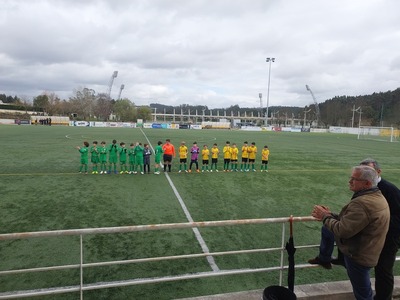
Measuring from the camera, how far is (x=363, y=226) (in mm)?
3148

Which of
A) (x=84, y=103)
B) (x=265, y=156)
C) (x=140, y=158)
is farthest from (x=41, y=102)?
(x=265, y=156)

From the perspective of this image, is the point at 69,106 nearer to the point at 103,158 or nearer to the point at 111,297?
the point at 103,158

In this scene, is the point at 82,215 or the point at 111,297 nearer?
the point at 111,297

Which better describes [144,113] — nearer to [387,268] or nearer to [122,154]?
[122,154]

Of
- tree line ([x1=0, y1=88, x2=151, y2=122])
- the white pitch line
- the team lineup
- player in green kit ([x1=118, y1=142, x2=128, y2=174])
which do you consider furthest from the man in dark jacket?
tree line ([x1=0, y1=88, x2=151, y2=122])

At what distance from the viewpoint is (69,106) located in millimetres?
108688

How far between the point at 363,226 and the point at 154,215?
22.4ft

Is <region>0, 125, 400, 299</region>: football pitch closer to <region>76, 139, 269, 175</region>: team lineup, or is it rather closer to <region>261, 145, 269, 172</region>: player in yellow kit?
<region>261, 145, 269, 172</region>: player in yellow kit

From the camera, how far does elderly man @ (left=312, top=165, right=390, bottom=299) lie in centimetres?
316

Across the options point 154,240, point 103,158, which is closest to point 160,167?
point 103,158

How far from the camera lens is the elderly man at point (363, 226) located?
3160mm

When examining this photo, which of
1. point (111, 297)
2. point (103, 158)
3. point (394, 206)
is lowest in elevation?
point (111, 297)

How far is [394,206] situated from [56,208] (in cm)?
889

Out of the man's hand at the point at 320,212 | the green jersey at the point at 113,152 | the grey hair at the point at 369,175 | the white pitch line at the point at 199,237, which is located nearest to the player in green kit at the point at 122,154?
the green jersey at the point at 113,152
